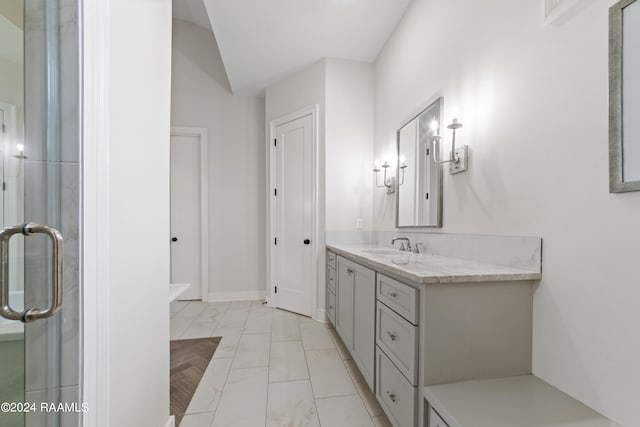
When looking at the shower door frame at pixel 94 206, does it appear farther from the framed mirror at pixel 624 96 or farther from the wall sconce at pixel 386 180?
the wall sconce at pixel 386 180

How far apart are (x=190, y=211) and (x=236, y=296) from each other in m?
1.42

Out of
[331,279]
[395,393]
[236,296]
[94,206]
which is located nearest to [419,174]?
[331,279]

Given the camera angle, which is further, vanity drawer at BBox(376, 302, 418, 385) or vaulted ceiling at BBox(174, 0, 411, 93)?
vaulted ceiling at BBox(174, 0, 411, 93)

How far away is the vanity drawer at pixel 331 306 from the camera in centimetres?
257

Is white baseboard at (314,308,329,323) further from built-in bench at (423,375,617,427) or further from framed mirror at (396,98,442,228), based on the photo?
built-in bench at (423,375,617,427)

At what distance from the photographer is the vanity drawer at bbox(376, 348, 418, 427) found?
1.11 meters

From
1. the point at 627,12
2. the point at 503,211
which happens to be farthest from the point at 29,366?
the point at 627,12

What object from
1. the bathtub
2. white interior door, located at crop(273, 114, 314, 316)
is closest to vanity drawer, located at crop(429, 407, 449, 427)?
the bathtub

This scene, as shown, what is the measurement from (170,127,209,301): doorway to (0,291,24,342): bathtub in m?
3.17

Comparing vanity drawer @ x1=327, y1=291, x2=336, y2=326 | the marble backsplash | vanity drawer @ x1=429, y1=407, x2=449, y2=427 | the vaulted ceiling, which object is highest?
the vaulted ceiling

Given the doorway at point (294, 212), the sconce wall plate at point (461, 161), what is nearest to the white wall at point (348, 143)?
the doorway at point (294, 212)

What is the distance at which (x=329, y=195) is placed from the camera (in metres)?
3.05

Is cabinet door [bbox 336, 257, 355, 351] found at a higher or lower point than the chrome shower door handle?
lower

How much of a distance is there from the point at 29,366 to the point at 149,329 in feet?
1.40
